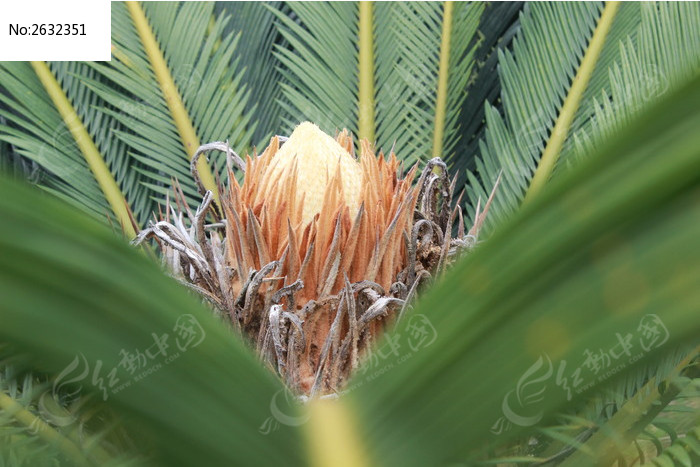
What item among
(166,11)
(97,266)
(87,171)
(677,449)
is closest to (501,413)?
(97,266)

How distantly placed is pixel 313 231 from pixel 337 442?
0.98 metres

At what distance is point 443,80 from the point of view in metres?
2.12

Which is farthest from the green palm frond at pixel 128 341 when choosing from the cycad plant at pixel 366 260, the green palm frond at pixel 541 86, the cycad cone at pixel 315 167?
the green palm frond at pixel 541 86

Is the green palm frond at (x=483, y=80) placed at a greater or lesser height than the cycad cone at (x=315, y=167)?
greater

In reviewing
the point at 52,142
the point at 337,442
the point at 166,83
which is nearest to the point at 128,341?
the point at 337,442

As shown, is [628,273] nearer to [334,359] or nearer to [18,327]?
[18,327]

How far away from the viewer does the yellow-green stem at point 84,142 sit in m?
1.97

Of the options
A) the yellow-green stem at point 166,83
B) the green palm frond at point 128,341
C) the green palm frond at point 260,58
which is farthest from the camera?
the green palm frond at point 260,58

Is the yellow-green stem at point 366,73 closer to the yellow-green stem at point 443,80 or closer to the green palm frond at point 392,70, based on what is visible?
the green palm frond at point 392,70

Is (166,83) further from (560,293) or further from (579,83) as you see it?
(560,293)

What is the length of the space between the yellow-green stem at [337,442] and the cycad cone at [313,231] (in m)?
0.89

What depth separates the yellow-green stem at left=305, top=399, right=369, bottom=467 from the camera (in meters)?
0.28

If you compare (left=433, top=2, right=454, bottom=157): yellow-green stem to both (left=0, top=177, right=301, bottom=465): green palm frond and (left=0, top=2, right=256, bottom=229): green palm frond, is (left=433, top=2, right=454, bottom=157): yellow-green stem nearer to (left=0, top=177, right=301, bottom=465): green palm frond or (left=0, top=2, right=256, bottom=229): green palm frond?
(left=0, top=2, right=256, bottom=229): green palm frond

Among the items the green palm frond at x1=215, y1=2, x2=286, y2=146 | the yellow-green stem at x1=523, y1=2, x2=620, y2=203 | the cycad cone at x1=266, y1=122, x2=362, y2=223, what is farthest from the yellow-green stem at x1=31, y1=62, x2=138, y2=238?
the yellow-green stem at x1=523, y1=2, x2=620, y2=203
